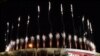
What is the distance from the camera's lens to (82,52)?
97.6 feet

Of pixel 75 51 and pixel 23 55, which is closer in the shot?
pixel 75 51

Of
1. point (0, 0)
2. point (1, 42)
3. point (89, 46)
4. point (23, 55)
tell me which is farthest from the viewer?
point (1, 42)

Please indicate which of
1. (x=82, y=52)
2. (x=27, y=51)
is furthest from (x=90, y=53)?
(x=27, y=51)

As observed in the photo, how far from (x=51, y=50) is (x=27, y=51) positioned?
319 centimetres

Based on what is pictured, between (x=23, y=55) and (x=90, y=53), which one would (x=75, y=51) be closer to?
(x=90, y=53)

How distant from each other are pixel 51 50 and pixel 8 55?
19.4 feet

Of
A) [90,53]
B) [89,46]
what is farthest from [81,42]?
[90,53]

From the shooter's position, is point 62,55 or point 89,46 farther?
point 89,46

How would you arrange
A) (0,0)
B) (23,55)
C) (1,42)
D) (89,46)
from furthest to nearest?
(1,42) < (89,46) < (0,0) < (23,55)

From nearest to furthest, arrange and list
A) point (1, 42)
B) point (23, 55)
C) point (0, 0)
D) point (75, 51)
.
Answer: point (75, 51) < point (23, 55) < point (0, 0) < point (1, 42)

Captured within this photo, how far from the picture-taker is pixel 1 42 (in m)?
50.2

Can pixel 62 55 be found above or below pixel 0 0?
below

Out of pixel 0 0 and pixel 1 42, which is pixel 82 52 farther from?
pixel 1 42

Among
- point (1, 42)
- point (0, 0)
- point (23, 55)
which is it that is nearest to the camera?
point (23, 55)
